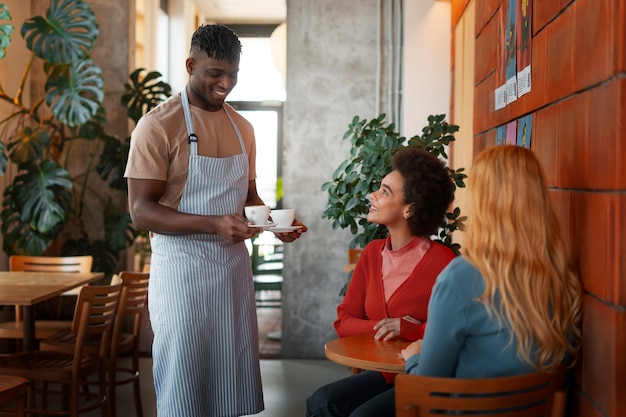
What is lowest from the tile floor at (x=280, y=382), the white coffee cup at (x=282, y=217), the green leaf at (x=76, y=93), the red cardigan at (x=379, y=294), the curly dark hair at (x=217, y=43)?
the tile floor at (x=280, y=382)

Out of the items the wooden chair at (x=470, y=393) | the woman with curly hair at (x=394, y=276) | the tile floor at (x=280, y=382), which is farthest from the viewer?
the tile floor at (x=280, y=382)

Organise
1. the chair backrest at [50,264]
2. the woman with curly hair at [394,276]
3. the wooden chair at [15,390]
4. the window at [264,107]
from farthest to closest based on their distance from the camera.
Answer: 1. the window at [264,107]
2. the chair backrest at [50,264]
3. the wooden chair at [15,390]
4. the woman with curly hair at [394,276]

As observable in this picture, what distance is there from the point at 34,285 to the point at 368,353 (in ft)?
8.07

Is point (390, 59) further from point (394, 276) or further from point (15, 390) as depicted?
point (15, 390)

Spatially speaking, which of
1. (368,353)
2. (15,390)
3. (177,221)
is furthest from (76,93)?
(368,353)

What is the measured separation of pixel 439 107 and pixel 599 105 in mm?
4526

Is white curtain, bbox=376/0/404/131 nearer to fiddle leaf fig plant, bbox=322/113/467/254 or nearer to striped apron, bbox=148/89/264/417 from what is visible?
fiddle leaf fig plant, bbox=322/113/467/254

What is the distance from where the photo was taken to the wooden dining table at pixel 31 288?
12.5 ft

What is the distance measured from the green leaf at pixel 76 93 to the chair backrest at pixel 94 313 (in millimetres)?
1825

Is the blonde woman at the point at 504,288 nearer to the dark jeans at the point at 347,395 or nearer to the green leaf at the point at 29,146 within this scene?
the dark jeans at the point at 347,395

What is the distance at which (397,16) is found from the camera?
641cm

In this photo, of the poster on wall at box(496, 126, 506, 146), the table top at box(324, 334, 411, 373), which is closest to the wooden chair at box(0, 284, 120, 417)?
the table top at box(324, 334, 411, 373)

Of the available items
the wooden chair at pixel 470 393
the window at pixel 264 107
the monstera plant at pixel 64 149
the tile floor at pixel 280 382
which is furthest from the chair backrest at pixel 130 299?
the window at pixel 264 107

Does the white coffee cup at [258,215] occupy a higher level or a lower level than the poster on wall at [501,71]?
lower
